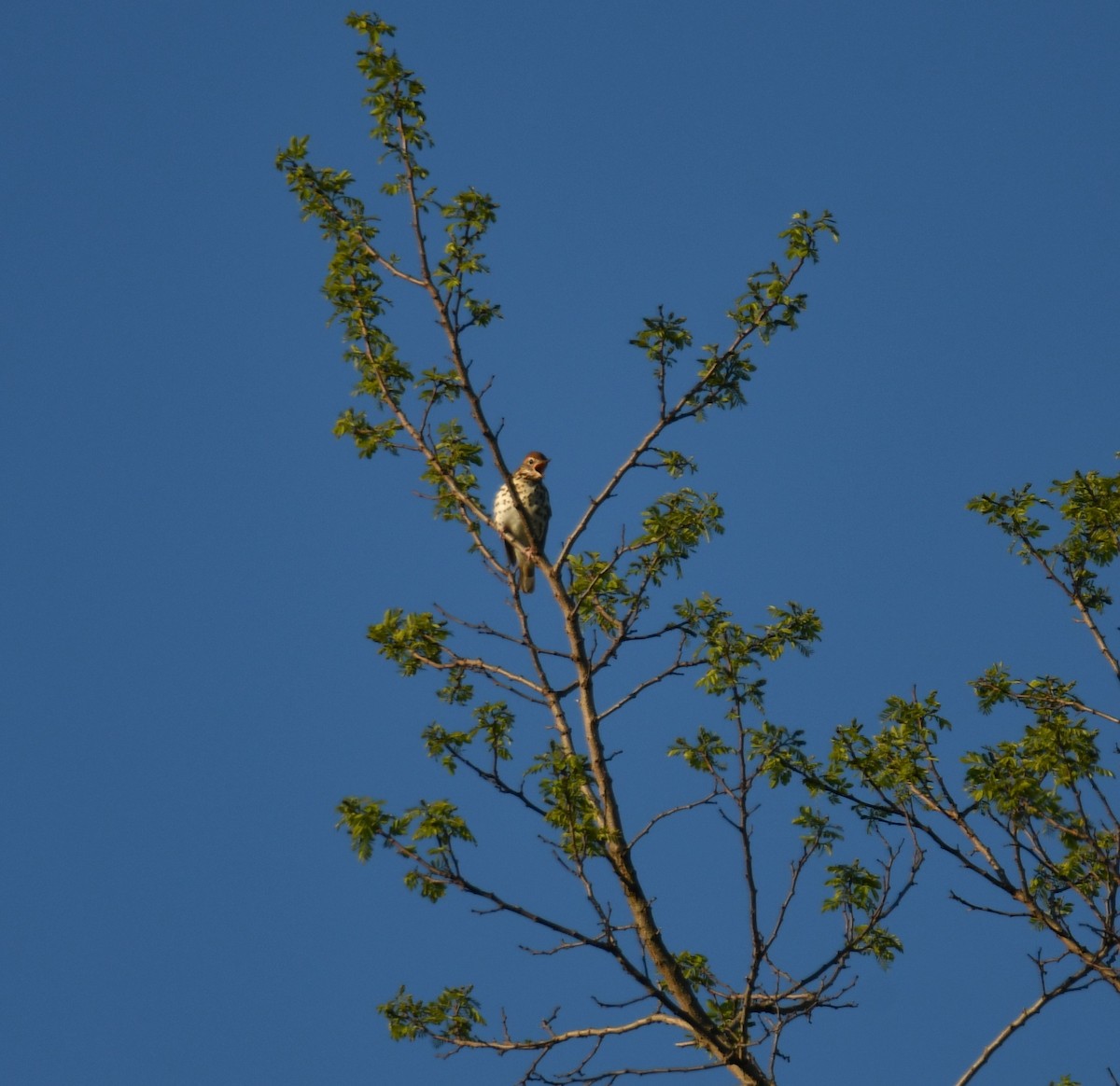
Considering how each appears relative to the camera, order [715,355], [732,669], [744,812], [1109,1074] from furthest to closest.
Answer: [715,355] → [732,669] → [744,812] → [1109,1074]

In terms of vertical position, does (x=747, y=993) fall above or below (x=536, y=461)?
below

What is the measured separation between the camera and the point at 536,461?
1697 centimetres

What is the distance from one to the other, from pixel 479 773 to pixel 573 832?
96 cm

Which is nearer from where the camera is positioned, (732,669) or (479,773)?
(479,773)

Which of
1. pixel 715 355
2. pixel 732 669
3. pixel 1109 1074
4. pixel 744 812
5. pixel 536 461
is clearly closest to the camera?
pixel 1109 1074

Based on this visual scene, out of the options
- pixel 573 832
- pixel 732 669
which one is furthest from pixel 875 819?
pixel 573 832

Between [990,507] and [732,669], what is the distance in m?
2.70

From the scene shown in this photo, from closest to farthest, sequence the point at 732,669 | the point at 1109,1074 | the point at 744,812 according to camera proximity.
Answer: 1. the point at 1109,1074
2. the point at 744,812
3. the point at 732,669

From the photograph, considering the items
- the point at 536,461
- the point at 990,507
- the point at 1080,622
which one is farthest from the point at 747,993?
the point at 536,461

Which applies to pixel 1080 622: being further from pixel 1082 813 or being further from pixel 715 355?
pixel 715 355

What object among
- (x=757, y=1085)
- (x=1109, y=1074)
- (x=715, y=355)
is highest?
(x=715, y=355)

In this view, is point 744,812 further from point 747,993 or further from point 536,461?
point 536,461

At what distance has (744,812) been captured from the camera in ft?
27.5

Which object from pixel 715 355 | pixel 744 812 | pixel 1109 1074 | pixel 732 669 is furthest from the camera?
pixel 715 355
